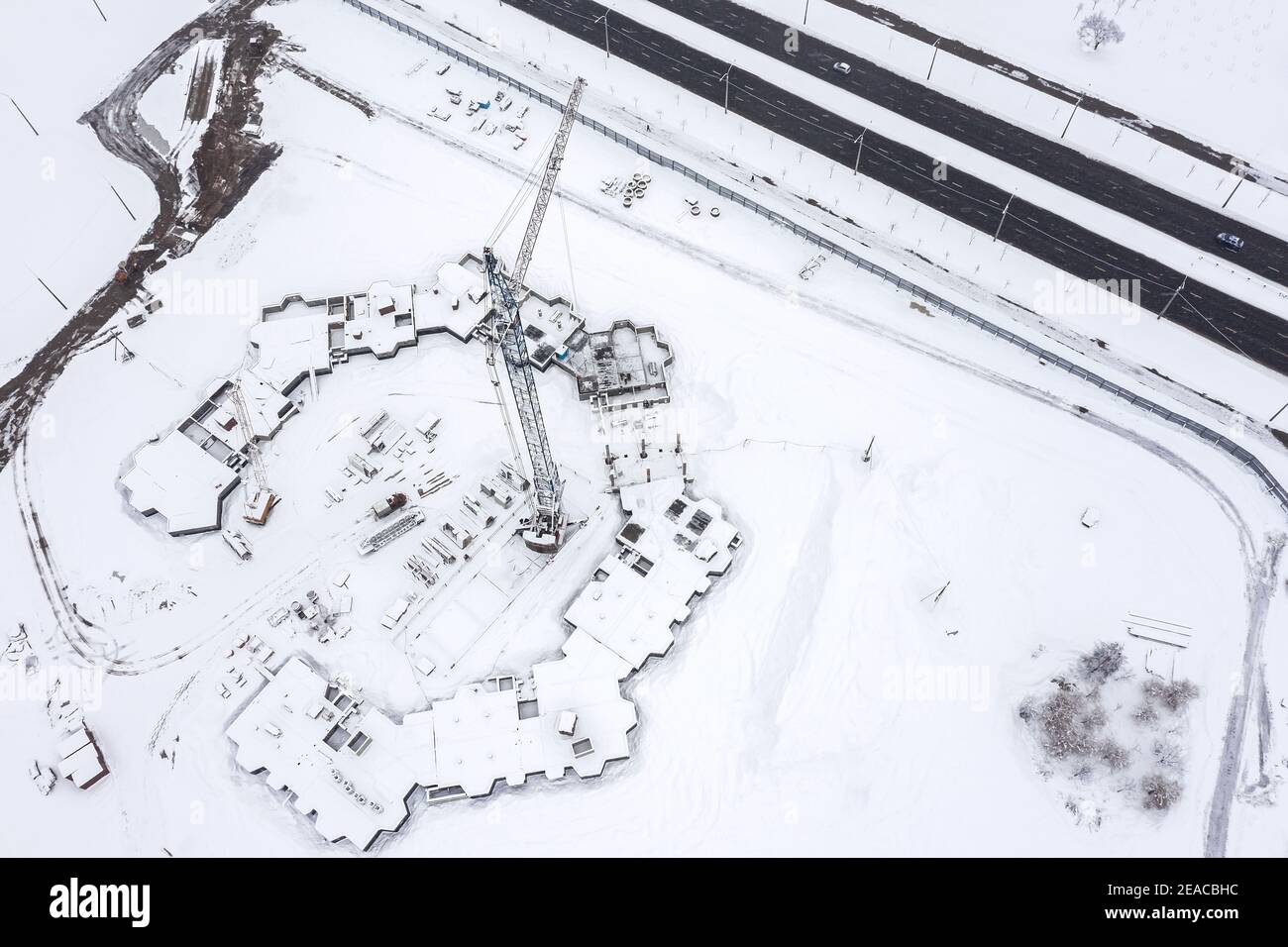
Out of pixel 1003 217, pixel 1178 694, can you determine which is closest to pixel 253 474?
pixel 1003 217

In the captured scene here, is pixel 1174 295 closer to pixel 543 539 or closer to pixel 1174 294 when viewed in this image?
pixel 1174 294

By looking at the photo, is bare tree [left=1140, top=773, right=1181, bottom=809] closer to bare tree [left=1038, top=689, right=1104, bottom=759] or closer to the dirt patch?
bare tree [left=1038, top=689, right=1104, bottom=759]

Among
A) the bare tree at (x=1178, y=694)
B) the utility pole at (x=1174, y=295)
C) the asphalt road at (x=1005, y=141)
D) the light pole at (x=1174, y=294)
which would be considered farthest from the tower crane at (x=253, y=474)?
the utility pole at (x=1174, y=295)

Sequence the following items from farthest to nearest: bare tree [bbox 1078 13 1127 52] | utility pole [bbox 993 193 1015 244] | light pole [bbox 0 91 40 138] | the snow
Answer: bare tree [bbox 1078 13 1127 52] → light pole [bbox 0 91 40 138] → the snow → utility pole [bbox 993 193 1015 244]

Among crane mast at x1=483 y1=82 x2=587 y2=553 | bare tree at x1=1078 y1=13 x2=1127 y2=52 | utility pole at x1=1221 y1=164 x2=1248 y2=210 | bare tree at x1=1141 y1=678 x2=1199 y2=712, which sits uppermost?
bare tree at x1=1078 y1=13 x2=1127 y2=52

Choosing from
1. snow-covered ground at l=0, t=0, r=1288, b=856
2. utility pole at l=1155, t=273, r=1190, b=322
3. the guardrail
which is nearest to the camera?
snow-covered ground at l=0, t=0, r=1288, b=856

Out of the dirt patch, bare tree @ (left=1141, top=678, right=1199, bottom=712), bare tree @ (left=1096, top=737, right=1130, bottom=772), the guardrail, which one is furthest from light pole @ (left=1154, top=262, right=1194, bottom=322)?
the dirt patch
